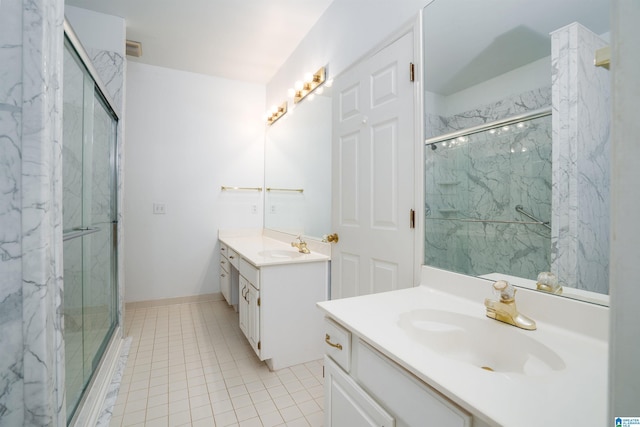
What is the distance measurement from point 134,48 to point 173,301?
2.58m

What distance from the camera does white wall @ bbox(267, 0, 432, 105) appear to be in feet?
4.89

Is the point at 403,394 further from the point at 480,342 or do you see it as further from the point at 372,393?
the point at 480,342

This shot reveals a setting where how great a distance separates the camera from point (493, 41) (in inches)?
41.9

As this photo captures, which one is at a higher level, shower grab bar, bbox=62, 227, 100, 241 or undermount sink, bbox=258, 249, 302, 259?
shower grab bar, bbox=62, 227, 100, 241

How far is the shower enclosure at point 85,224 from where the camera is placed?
133cm

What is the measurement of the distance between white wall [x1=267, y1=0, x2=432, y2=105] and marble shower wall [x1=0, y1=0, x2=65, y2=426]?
1405mm

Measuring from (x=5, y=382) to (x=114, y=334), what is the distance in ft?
4.74

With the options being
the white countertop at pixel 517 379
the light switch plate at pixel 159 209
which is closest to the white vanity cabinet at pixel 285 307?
the white countertop at pixel 517 379

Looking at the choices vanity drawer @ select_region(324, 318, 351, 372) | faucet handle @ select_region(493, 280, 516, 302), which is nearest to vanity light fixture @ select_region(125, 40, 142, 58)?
vanity drawer @ select_region(324, 318, 351, 372)

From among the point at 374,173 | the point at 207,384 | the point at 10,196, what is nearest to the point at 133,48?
the point at 10,196

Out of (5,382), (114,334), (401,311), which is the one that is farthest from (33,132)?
(114,334)

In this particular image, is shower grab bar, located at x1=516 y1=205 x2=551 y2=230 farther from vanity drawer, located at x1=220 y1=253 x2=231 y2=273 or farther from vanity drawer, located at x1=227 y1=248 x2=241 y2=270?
vanity drawer, located at x1=220 y1=253 x2=231 y2=273

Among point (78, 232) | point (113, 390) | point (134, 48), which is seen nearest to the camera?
point (78, 232)

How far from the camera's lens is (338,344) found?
0.94 m
